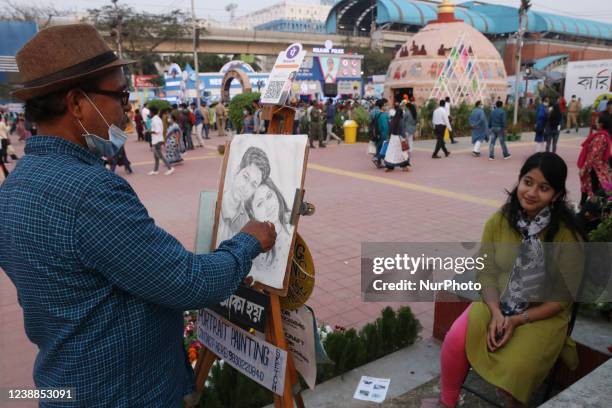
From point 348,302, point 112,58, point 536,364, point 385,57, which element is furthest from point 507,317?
point 385,57

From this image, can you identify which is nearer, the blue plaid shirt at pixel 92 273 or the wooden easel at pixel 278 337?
the blue plaid shirt at pixel 92 273

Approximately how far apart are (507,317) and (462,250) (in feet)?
9.40

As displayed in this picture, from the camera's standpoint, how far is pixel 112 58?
1337 mm

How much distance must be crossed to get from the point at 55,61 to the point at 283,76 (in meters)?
1.07

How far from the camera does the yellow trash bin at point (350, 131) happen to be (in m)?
16.0

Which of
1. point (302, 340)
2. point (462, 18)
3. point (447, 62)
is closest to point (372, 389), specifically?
point (302, 340)

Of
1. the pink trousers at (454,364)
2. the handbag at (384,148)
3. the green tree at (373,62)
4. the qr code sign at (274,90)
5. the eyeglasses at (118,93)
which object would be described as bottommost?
the pink trousers at (454,364)

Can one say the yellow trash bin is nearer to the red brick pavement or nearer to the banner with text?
the red brick pavement

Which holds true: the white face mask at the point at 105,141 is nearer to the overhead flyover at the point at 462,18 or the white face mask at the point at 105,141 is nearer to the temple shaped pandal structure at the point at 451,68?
the temple shaped pandal structure at the point at 451,68

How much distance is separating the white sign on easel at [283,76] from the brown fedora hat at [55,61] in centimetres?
91

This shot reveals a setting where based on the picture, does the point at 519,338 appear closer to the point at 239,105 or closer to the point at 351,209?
the point at 351,209

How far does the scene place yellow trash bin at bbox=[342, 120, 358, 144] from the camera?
1603 centimetres

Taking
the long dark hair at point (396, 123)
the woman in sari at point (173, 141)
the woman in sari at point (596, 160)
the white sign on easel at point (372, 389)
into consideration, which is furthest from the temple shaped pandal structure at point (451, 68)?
the white sign on easel at point (372, 389)

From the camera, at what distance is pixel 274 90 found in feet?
6.89
